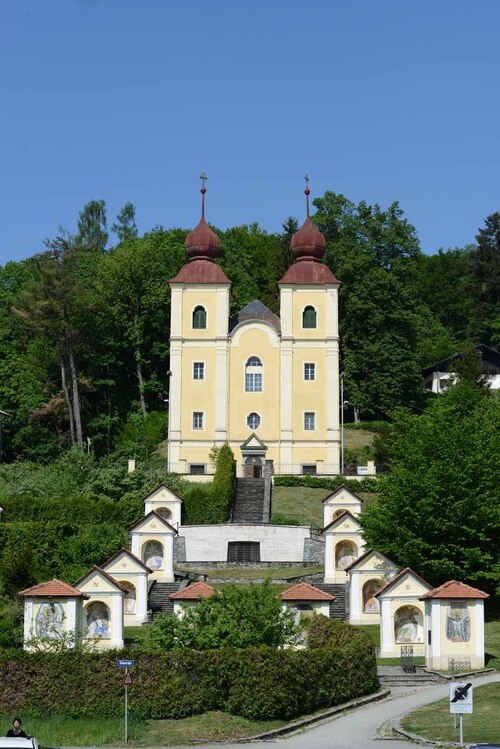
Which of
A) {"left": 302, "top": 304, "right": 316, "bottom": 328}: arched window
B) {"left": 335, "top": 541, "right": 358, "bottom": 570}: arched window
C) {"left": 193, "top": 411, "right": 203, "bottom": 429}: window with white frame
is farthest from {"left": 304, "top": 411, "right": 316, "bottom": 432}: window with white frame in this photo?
{"left": 335, "top": 541, "right": 358, "bottom": 570}: arched window

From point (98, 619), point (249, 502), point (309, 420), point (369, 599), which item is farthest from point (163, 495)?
point (98, 619)

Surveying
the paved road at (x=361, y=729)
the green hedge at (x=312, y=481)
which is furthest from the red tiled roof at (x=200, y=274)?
the paved road at (x=361, y=729)

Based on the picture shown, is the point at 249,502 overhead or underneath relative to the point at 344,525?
overhead

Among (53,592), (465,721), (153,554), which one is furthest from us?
(153,554)

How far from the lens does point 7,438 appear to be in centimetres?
7231

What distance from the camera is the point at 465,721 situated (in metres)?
27.4

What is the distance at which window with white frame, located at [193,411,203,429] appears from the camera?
216 feet

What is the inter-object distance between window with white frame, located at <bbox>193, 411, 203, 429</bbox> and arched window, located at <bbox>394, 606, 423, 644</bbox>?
3041 centimetres

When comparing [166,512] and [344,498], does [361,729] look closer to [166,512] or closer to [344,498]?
[344,498]

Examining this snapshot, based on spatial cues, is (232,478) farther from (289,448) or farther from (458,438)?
(458,438)

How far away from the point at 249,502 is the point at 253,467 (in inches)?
226

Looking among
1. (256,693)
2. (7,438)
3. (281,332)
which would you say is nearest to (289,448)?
(281,332)

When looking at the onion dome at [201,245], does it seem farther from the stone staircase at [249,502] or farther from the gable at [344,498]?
the gable at [344,498]

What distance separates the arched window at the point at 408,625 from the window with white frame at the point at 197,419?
3041 centimetres
